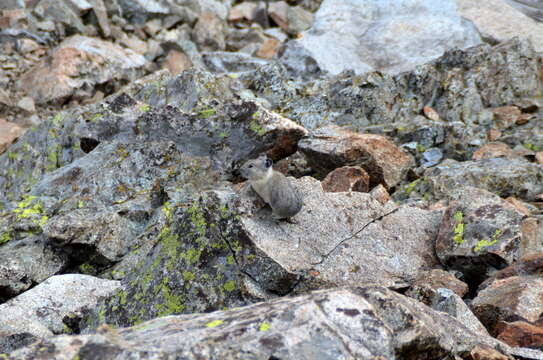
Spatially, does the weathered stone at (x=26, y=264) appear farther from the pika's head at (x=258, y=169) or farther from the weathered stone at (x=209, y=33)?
the weathered stone at (x=209, y=33)

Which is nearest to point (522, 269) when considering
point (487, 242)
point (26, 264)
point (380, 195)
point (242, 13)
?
point (487, 242)

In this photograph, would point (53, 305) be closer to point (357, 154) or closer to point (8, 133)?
point (357, 154)

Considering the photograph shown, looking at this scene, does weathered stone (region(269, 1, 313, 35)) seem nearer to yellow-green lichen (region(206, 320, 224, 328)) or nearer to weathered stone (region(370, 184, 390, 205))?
weathered stone (region(370, 184, 390, 205))

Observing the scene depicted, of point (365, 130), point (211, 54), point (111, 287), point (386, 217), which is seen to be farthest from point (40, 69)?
point (386, 217)

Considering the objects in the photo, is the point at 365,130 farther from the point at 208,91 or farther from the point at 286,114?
the point at 208,91

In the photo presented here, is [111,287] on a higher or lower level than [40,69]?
higher

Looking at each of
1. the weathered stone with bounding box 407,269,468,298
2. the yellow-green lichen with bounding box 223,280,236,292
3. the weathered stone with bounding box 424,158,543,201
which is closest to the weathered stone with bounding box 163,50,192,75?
the weathered stone with bounding box 424,158,543,201
